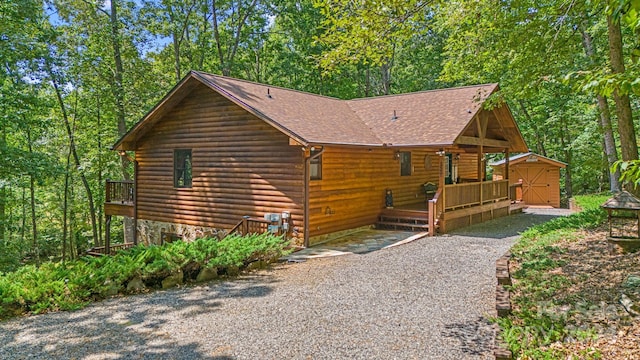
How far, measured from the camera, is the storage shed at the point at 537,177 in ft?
70.2

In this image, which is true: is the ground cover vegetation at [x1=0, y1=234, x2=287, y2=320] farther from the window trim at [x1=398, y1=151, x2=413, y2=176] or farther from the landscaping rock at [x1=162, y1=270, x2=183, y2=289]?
the window trim at [x1=398, y1=151, x2=413, y2=176]

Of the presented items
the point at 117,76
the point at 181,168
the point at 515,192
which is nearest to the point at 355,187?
the point at 181,168

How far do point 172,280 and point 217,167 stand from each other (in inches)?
229

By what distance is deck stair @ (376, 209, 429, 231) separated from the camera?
43.1ft

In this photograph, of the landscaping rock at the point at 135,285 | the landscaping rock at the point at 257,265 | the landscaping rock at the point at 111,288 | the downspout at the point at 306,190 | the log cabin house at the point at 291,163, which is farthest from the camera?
the log cabin house at the point at 291,163

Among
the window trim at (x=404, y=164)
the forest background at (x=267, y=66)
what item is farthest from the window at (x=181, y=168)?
the window trim at (x=404, y=164)

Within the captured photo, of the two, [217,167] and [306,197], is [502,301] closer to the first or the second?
[306,197]

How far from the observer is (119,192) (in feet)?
53.6

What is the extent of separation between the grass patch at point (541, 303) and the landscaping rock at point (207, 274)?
16.5 feet

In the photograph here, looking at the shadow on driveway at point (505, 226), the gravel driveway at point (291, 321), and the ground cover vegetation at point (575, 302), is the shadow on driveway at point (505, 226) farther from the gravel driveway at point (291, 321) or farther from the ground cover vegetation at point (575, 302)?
the gravel driveway at point (291, 321)

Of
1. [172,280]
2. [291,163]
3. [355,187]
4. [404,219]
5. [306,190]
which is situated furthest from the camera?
[404,219]

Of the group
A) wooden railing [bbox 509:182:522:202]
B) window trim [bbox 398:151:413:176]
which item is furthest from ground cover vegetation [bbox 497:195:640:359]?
wooden railing [bbox 509:182:522:202]

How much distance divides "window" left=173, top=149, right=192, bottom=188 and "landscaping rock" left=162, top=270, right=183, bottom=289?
6738 mm

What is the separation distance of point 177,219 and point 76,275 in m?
7.46
